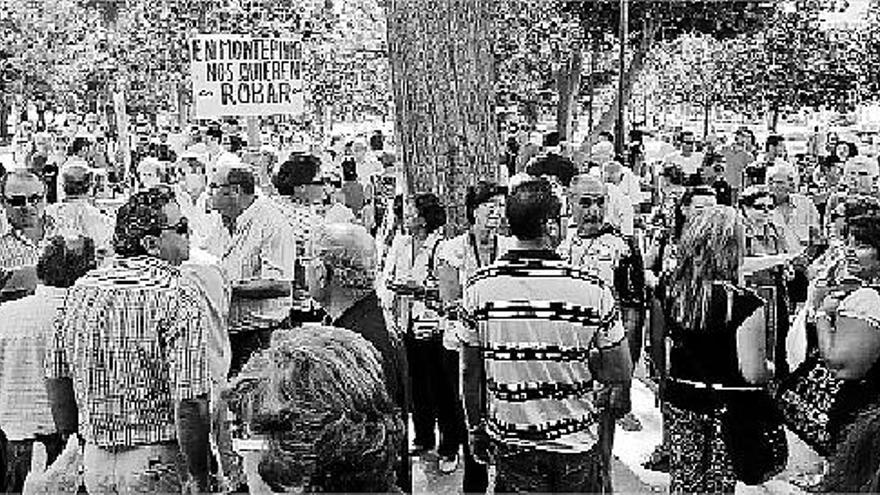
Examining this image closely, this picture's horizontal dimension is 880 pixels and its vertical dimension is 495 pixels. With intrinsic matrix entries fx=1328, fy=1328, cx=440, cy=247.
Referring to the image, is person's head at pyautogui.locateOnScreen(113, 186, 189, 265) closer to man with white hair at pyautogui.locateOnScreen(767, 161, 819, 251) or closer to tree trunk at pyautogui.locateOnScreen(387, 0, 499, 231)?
tree trunk at pyautogui.locateOnScreen(387, 0, 499, 231)

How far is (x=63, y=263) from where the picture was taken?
4.89 m

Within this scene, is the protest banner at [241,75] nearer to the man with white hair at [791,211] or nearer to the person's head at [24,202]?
the person's head at [24,202]

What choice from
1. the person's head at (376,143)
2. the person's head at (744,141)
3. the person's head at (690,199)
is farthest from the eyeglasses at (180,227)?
the person's head at (744,141)

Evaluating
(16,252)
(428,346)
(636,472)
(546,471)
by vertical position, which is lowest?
(636,472)

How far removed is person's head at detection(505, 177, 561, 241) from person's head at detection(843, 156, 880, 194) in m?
4.94

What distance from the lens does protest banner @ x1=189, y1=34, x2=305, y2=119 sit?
8883mm

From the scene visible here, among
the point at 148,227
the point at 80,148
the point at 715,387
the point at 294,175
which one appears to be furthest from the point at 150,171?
the point at 715,387

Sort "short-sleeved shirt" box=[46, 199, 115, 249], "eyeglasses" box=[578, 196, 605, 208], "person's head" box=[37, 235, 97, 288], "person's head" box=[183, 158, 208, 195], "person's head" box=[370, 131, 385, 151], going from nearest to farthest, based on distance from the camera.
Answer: "person's head" box=[37, 235, 97, 288] → "eyeglasses" box=[578, 196, 605, 208] → "short-sleeved shirt" box=[46, 199, 115, 249] → "person's head" box=[183, 158, 208, 195] → "person's head" box=[370, 131, 385, 151]

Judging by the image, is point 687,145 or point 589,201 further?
point 687,145

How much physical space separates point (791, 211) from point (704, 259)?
4.61 m

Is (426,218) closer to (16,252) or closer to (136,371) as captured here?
(16,252)

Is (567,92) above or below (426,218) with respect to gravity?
above

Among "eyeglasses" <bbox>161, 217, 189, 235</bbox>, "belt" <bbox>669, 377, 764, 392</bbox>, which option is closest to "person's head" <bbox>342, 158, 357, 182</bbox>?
"eyeglasses" <bbox>161, 217, 189, 235</bbox>

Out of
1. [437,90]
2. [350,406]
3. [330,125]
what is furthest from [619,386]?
[330,125]
